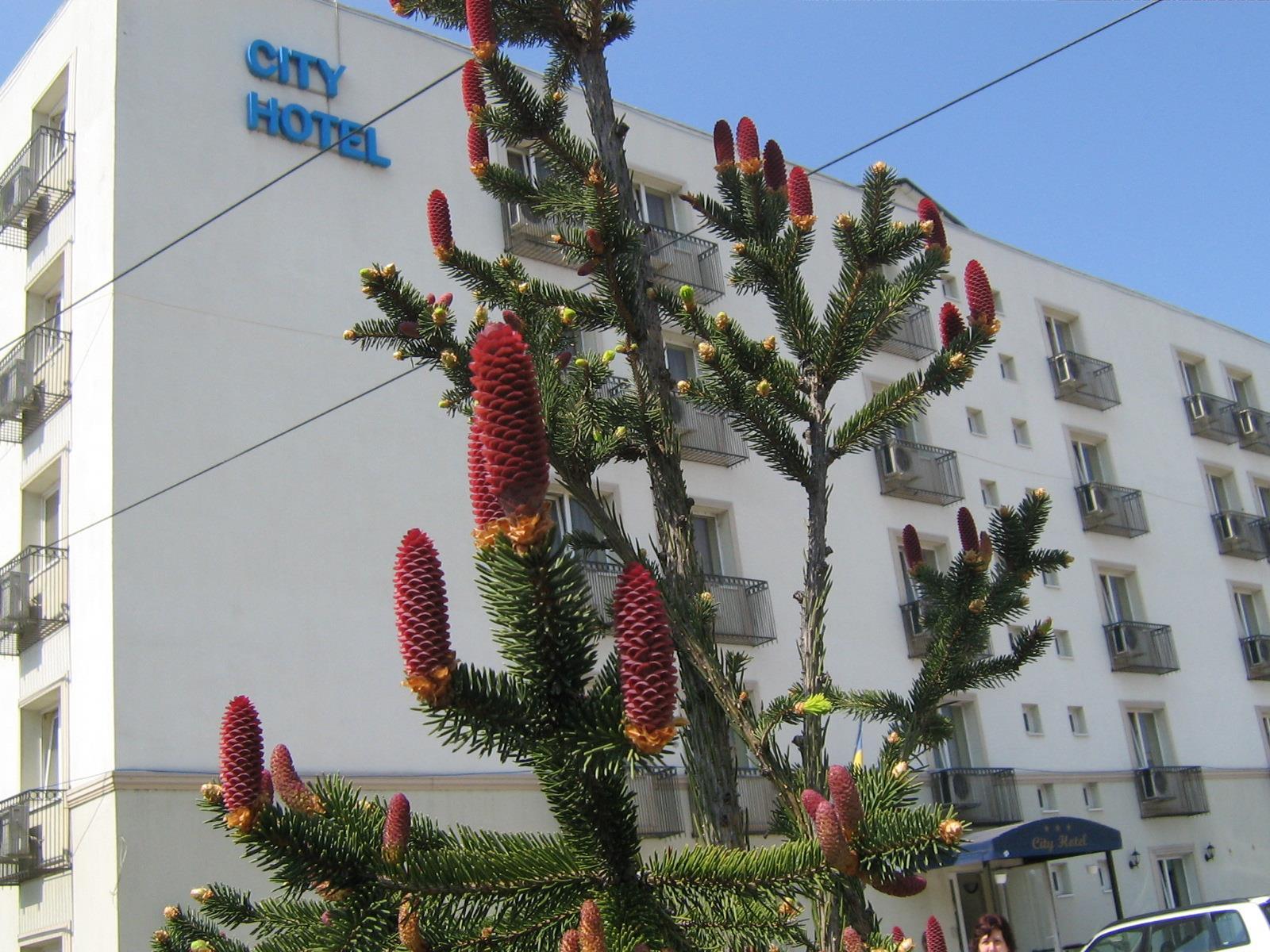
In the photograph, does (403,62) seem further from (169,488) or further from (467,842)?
(467,842)

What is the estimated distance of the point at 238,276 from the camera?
19.2m

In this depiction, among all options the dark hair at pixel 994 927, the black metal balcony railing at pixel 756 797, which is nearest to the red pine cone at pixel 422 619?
the dark hair at pixel 994 927

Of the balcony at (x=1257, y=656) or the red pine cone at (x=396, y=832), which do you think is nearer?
the red pine cone at (x=396, y=832)

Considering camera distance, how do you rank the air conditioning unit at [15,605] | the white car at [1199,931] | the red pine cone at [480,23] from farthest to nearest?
the air conditioning unit at [15,605], the white car at [1199,931], the red pine cone at [480,23]

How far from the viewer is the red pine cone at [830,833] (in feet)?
7.22

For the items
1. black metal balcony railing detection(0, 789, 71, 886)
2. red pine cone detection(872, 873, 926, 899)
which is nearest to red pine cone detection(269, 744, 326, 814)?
red pine cone detection(872, 873, 926, 899)

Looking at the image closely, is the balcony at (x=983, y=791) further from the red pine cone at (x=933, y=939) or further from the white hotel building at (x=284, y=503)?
the red pine cone at (x=933, y=939)

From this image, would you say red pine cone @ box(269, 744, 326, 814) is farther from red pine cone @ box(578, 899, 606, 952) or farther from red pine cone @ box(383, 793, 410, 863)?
red pine cone @ box(578, 899, 606, 952)

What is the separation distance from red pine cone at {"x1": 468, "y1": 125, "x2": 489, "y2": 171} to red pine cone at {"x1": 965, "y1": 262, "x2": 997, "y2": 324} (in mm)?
2144

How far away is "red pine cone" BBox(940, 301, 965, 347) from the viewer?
5867 mm

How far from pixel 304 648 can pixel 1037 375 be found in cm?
1944

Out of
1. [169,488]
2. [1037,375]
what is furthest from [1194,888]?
[169,488]

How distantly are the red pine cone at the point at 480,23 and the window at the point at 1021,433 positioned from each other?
26.1 m

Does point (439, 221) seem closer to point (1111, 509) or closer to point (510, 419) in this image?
point (510, 419)
